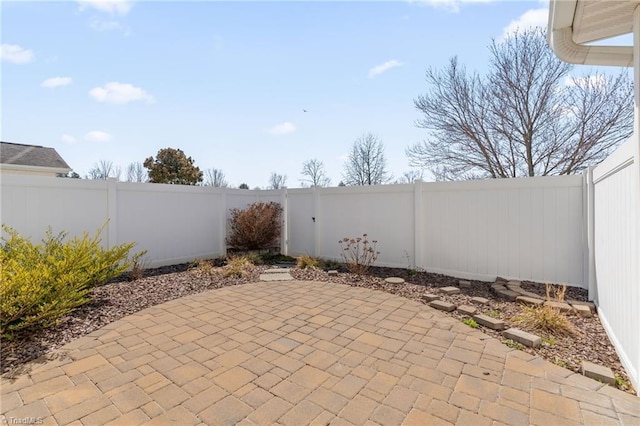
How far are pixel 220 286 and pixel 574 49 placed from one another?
18.4 ft

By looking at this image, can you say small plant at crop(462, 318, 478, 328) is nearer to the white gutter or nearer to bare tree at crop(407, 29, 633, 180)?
the white gutter

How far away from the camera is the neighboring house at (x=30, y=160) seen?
1140cm

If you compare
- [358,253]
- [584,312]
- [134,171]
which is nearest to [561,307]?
[584,312]

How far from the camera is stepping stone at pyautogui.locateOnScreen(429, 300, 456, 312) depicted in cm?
402

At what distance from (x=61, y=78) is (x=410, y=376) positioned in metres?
8.23

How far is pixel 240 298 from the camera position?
4602 millimetres

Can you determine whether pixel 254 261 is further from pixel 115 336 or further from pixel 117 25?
pixel 117 25

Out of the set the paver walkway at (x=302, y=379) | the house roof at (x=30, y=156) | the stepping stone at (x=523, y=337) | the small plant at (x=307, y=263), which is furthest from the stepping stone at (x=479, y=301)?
the house roof at (x=30, y=156)

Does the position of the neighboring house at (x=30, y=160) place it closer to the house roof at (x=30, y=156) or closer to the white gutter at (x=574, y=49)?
the house roof at (x=30, y=156)

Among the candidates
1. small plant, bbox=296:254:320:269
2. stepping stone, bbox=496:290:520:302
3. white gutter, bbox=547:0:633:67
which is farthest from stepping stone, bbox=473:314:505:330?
small plant, bbox=296:254:320:269

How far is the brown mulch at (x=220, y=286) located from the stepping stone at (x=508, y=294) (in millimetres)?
105

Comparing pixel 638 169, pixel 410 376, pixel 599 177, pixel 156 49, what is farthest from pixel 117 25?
pixel 599 177

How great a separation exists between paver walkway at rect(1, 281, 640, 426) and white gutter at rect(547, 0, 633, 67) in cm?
302

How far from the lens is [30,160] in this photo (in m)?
12.0
